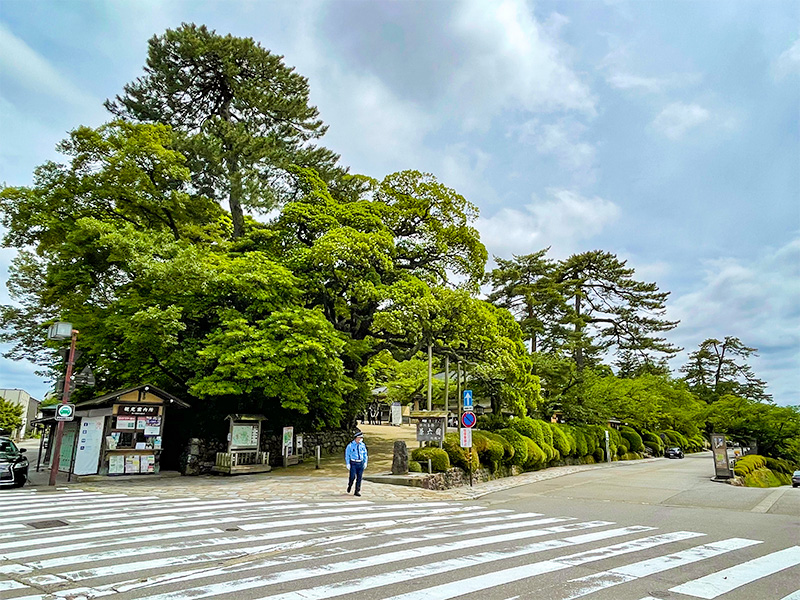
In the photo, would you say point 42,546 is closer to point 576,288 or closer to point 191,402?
point 191,402

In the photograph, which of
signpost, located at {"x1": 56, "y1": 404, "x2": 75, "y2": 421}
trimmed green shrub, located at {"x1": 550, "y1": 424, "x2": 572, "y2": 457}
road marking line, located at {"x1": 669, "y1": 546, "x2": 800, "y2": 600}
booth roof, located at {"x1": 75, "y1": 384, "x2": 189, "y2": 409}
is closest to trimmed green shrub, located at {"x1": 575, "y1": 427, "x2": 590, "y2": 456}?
trimmed green shrub, located at {"x1": 550, "y1": 424, "x2": 572, "y2": 457}

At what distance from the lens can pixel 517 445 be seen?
22.0m

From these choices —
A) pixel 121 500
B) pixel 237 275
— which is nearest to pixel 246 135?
pixel 237 275

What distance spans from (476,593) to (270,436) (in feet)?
57.4

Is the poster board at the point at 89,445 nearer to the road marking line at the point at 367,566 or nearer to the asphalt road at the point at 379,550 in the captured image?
the asphalt road at the point at 379,550

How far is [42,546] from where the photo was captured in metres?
6.78

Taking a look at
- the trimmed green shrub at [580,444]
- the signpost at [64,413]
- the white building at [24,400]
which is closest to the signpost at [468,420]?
the signpost at [64,413]

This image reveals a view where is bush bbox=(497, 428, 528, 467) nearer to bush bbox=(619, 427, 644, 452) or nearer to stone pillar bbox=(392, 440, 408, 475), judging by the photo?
stone pillar bbox=(392, 440, 408, 475)

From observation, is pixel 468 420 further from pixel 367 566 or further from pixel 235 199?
pixel 235 199

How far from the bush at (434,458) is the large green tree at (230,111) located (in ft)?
48.5

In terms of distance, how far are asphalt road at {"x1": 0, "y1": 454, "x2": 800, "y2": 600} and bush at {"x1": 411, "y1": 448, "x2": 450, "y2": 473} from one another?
4085mm

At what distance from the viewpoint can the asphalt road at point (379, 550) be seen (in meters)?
5.17

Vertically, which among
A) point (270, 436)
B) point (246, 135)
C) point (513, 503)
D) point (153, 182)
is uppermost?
point (246, 135)

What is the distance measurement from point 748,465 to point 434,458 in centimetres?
1858
